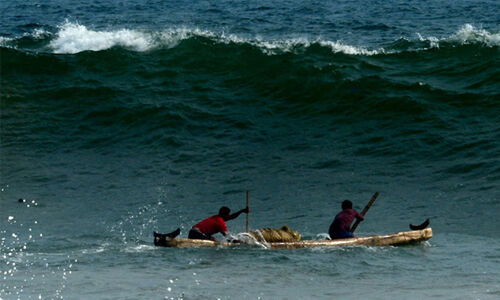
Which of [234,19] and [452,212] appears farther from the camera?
[234,19]

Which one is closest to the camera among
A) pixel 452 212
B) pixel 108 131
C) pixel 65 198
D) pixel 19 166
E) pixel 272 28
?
pixel 452 212

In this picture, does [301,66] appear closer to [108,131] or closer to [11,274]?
[108,131]

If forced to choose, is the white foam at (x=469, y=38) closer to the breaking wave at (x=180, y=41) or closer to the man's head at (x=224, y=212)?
the breaking wave at (x=180, y=41)

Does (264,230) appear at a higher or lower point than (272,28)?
lower

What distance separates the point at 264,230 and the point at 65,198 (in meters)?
5.71

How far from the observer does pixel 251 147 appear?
22.0 meters

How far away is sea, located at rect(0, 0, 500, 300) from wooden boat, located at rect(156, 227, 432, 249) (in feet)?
0.69

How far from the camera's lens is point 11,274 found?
13258mm

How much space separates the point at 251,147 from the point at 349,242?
6.92m

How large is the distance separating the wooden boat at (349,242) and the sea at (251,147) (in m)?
0.21

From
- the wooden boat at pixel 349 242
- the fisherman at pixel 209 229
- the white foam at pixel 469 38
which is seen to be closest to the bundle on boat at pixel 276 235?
the wooden boat at pixel 349 242

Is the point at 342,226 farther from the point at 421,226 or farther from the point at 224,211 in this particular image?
the point at 224,211

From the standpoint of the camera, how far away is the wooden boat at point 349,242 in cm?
1526

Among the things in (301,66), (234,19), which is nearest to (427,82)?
(301,66)
